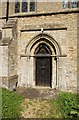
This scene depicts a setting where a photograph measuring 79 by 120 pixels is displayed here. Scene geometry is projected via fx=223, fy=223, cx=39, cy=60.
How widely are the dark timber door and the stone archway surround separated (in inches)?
12.7

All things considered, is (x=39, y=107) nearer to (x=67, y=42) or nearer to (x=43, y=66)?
(x=43, y=66)

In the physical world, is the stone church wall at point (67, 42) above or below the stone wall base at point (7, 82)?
above

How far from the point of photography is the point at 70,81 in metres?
14.5

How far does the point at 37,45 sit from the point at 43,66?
1526mm

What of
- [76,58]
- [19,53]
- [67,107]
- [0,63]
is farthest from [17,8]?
[67,107]

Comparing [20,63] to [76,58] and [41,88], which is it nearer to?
[41,88]

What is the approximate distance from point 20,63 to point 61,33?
3578 mm

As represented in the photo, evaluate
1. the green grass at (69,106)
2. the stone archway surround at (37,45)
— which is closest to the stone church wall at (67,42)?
the stone archway surround at (37,45)

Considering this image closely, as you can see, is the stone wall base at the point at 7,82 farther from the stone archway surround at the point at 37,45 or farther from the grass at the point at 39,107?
the stone archway surround at the point at 37,45

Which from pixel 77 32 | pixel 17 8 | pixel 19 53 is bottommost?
pixel 19 53

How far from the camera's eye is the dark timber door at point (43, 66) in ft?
50.5

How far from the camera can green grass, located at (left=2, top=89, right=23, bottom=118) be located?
1081 cm

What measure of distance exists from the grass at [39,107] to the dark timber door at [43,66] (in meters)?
2.69

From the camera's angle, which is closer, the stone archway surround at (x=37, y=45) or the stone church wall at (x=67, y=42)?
the stone church wall at (x=67, y=42)
